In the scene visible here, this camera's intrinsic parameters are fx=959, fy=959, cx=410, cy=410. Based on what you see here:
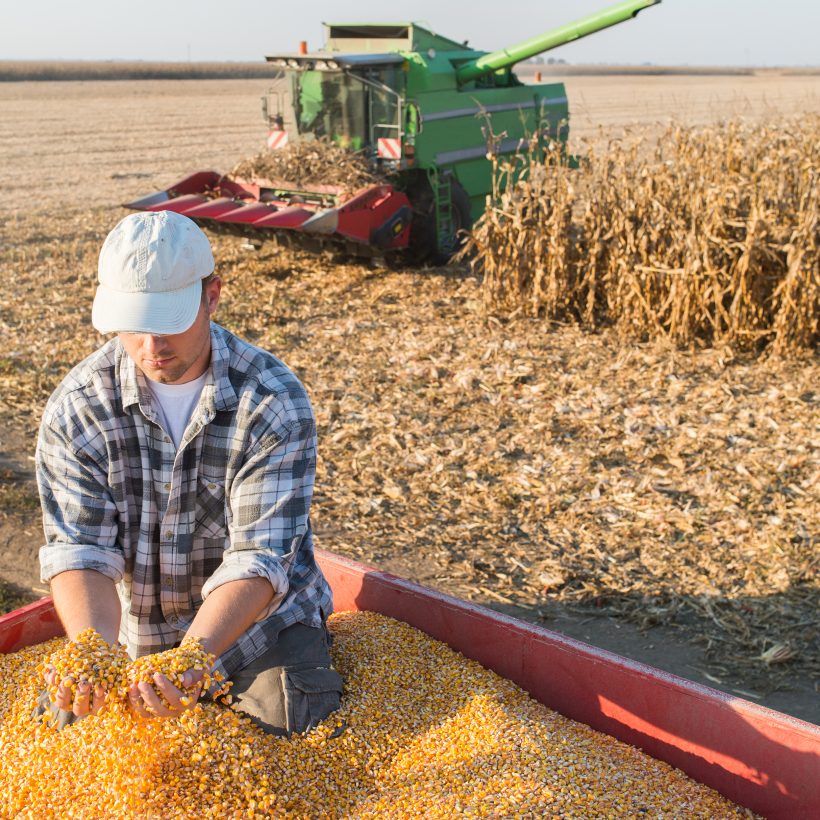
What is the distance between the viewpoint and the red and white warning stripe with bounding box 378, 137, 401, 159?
1011cm

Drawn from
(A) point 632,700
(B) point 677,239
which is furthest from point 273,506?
(B) point 677,239

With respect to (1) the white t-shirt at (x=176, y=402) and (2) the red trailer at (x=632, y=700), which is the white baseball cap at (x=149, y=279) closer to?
(1) the white t-shirt at (x=176, y=402)

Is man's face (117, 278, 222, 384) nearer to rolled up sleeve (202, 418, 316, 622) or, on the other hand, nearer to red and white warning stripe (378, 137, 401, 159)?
rolled up sleeve (202, 418, 316, 622)

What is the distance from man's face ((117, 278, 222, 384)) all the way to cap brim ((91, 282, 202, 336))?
45mm

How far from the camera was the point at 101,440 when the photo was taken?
262 centimetres

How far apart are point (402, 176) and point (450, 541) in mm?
6586

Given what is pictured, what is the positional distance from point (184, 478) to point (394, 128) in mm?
8327

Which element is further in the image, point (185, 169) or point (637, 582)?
point (185, 169)

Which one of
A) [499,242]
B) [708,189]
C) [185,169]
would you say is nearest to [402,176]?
[499,242]

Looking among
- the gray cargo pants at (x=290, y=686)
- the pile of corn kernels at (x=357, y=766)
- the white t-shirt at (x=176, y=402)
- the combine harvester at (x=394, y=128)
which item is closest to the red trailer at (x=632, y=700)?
the pile of corn kernels at (x=357, y=766)

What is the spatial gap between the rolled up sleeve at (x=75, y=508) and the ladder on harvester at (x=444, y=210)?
7984 mm

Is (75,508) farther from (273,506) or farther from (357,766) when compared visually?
(357,766)

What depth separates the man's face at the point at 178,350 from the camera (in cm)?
244

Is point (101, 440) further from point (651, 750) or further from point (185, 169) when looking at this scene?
point (185, 169)
